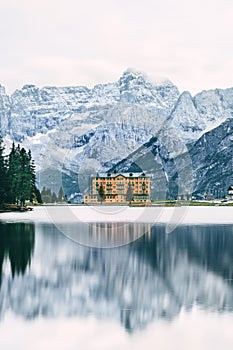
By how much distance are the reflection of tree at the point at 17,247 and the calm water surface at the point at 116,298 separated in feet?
0.30

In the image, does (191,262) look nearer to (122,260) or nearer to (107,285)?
(122,260)

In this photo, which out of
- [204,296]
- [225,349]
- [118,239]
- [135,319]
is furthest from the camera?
[118,239]

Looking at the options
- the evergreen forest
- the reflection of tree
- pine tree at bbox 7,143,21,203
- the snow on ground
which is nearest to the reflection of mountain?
the reflection of tree

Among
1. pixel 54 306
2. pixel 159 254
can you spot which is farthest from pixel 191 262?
pixel 54 306

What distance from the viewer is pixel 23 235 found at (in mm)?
68688

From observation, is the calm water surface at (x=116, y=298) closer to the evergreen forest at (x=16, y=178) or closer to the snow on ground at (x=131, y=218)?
the snow on ground at (x=131, y=218)

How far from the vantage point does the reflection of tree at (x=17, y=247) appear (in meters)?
43.8

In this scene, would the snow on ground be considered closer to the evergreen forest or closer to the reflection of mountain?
the evergreen forest

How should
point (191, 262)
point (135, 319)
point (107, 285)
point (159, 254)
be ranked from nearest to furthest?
point (135, 319), point (107, 285), point (191, 262), point (159, 254)

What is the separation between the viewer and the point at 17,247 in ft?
182

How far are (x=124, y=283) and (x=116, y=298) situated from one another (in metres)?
4.59

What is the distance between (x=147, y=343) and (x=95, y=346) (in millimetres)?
2177

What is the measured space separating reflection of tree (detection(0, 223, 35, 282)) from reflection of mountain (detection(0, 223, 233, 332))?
101 cm

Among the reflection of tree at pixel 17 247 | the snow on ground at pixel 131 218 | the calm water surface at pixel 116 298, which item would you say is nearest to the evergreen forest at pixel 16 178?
the snow on ground at pixel 131 218
